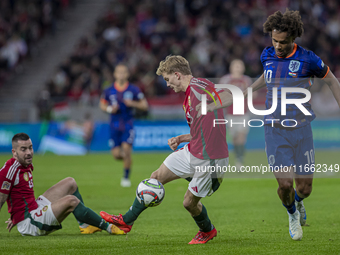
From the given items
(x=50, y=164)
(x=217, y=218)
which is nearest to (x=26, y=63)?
(x=50, y=164)

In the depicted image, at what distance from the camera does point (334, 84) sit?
5.54 m

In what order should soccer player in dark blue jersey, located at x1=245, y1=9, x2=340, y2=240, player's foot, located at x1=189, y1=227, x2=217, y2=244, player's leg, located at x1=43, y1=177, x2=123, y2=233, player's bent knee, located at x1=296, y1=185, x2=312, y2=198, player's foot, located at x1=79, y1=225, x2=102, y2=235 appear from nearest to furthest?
soccer player in dark blue jersey, located at x1=245, y1=9, x2=340, y2=240, player's foot, located at x1=189, y1=227, x2=217, y2=244, player's leg, located at x1=43, y1=177, x2=123, y2=233, player's bent knee, located at x1=296, y1=185, x2=312, y2=198, player's foot, located at x1=79, y1=225, x2=102, y2=235

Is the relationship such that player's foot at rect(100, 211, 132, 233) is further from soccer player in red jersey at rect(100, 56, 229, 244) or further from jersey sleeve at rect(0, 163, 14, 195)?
jersey sleeve at rect(0, 163, 14, 195)

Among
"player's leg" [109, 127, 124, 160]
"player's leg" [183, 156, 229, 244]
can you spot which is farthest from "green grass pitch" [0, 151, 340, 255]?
"player's leg" [109, 127, 124, 160]

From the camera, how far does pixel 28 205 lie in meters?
5.85

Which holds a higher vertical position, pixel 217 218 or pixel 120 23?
pixel 120 23

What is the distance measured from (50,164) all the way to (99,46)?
8.75m

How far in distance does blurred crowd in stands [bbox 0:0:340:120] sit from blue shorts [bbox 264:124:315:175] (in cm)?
1369

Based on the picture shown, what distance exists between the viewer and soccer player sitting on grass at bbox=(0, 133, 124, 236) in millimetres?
5719

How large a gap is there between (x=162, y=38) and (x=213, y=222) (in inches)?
644

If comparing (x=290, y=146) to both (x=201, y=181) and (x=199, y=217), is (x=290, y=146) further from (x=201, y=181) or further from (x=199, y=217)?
(x=199, y=217)

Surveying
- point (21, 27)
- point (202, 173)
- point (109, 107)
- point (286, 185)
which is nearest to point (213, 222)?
point (286, 185)

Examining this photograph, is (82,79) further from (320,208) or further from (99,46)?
(320,208)

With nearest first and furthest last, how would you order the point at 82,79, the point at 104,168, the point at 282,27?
the point at 282,27
the point at 104,168
the point at 82,79
